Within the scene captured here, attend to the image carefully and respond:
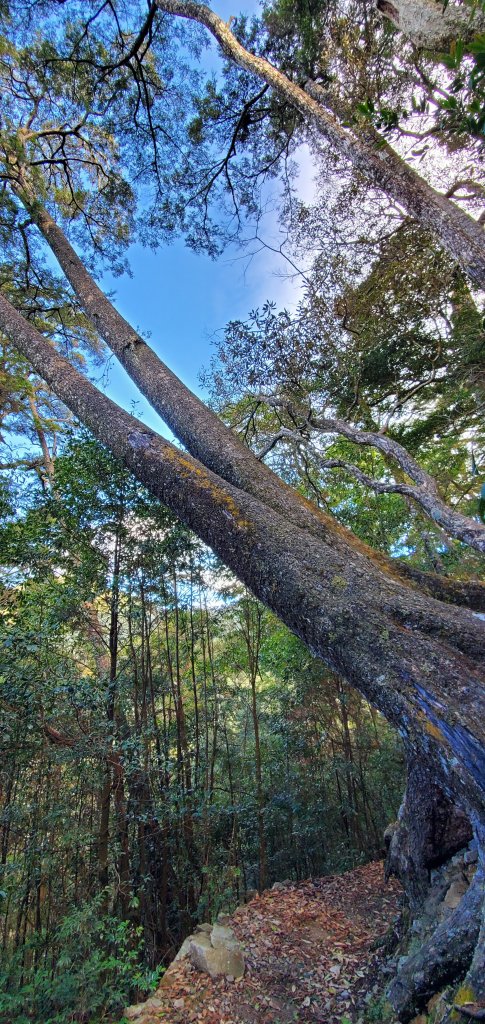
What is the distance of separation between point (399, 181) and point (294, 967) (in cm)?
670

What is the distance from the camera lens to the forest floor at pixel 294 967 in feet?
9.64

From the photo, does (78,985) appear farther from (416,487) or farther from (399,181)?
(399,181)

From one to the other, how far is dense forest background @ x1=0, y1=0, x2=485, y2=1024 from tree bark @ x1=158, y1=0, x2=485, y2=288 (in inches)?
7.9

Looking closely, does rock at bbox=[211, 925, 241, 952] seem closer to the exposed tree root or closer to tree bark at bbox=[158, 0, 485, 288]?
the exposed tree root

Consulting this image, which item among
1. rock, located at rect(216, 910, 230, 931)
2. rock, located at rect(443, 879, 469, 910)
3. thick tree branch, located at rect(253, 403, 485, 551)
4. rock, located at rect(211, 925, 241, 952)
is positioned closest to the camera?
rock, located at rect(443, 879, 469, 910)

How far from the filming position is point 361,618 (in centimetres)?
173

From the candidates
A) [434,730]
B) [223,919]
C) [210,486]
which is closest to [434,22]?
[210,486]

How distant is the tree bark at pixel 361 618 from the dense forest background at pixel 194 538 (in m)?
1.09

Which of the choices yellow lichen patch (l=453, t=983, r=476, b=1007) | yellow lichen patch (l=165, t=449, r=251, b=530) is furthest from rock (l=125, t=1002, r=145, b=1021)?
yellow lichen patch (l=165, t=449, r=251, b=530)

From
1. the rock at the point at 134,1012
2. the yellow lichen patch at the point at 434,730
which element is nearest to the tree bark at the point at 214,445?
the yellow lichen patch at the point at 434,730

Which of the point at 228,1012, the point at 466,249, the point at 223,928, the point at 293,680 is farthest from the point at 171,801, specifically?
the point at 466,249

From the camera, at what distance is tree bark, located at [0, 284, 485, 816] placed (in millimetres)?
1391

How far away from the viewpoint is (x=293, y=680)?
286 inches

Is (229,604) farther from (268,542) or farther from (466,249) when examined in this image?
(466,249)
